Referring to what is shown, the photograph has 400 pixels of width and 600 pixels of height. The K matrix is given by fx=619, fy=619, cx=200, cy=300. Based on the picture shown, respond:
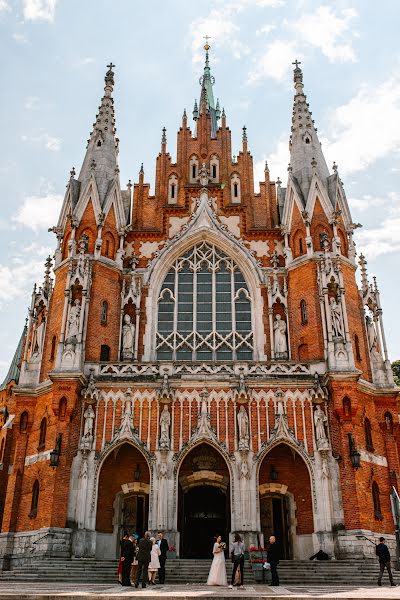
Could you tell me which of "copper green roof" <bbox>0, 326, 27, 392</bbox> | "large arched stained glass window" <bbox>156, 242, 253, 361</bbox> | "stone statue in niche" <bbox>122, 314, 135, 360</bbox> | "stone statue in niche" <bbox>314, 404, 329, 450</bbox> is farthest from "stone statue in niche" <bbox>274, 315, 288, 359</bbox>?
"copper green roof" <bbox>0, 326, 27, 392</bbox>

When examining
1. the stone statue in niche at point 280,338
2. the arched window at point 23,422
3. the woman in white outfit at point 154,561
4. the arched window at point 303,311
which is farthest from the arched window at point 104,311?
the woman in white outfit at point 154,561

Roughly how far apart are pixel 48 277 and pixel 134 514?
35.5 feet

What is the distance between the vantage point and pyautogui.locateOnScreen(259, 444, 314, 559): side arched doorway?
22.5 metres

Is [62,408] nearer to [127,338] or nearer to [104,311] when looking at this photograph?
[127,338]

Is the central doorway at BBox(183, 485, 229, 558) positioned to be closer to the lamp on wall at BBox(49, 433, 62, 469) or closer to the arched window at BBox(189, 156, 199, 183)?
the lamp on wall at BBox(49, 433, 62, 469)

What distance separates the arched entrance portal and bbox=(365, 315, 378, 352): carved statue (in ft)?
25.9

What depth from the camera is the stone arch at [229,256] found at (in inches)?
1027

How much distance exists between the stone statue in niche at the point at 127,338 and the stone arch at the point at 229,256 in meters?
0.59

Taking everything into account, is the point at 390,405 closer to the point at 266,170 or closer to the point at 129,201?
the point at 266,170

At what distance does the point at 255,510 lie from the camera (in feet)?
69.9

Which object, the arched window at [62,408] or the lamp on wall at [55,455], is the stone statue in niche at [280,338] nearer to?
the arched window at [62,408]

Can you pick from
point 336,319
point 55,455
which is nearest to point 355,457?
point 336,319

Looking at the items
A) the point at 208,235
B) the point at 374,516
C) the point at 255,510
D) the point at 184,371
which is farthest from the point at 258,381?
the point at 208,235

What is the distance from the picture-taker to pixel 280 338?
84.2ft
